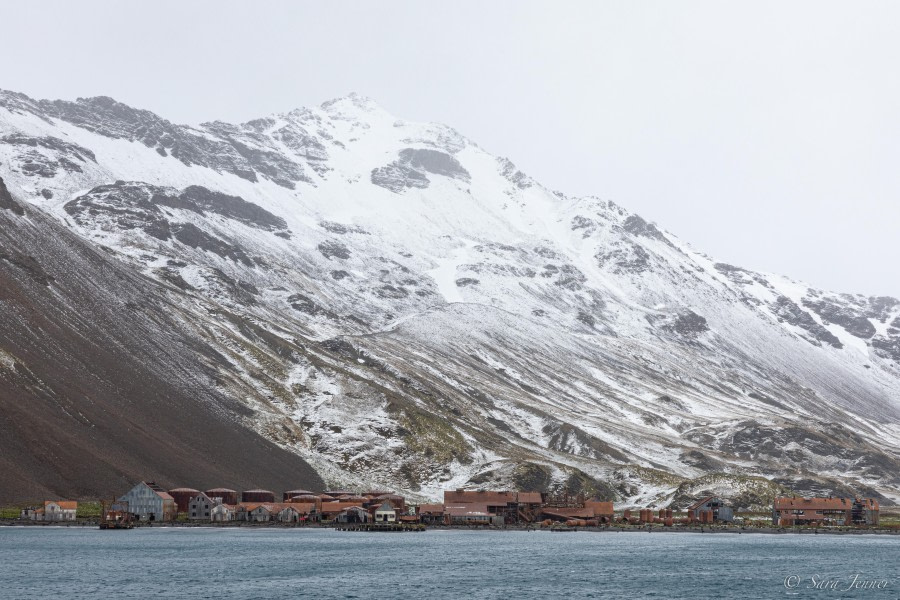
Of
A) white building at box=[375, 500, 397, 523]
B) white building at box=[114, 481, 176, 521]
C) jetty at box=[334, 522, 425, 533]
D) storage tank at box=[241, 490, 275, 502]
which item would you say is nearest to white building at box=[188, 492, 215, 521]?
storage tank at box=[241, 490, 275, 502]

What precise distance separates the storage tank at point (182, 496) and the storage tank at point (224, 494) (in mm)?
2754

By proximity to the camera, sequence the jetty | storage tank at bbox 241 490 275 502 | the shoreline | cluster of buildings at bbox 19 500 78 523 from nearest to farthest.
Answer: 1. cluster of buildings at bbox 19 500 78 523
2. the jetty
3. the shoreline
4. storage tank at bbox 241 490 275 502

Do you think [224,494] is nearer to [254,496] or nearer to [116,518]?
[254,496]

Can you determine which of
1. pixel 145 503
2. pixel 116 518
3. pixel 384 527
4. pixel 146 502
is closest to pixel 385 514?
pixel 384 527

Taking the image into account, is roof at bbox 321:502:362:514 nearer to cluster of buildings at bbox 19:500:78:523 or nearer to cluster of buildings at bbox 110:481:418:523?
cluster of buildings at bbox 110:481:418:523

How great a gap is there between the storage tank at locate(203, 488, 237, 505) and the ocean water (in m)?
17.5

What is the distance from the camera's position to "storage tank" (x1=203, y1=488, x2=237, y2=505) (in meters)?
190

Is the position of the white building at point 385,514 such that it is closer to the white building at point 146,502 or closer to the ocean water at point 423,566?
the ocean water at point 423,566

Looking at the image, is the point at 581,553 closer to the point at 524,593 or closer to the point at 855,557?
the point at 855,557

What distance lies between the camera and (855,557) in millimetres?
136625

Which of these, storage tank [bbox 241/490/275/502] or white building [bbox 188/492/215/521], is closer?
white building [bbox 188/492/215/521]

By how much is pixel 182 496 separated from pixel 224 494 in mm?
7381

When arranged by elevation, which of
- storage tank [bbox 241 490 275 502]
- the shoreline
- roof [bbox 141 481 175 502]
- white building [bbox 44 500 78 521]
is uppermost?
roof [bbox 141 481 175 502]

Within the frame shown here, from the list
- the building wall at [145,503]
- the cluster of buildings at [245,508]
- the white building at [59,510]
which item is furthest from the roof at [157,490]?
the white building at [59,510]
